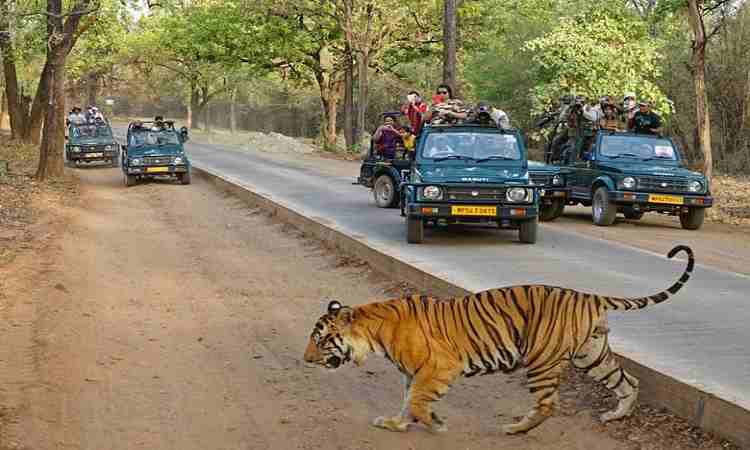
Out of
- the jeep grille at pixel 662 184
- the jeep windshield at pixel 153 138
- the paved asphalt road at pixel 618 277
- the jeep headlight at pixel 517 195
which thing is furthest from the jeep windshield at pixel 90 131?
the jeep headlight at pixel 517 195

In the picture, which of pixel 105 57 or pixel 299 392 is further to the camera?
pixel 105 57

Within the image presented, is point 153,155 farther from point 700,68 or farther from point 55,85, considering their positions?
point 700,68

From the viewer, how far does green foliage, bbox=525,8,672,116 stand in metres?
29.2

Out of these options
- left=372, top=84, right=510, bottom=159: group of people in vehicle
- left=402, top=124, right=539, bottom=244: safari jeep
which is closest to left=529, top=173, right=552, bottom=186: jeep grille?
left=372, top=84, right=510, bottom=159: group of people in vehicle

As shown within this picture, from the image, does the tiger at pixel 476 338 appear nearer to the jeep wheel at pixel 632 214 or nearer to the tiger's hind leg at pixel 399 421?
the tiger's hind leg at pixel 399 421

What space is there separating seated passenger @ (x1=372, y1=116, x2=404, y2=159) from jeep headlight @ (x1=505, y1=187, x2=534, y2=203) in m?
5.58

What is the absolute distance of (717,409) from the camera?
5738 mm

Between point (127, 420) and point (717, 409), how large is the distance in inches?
148

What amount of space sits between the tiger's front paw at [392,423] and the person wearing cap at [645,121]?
13.0 metres

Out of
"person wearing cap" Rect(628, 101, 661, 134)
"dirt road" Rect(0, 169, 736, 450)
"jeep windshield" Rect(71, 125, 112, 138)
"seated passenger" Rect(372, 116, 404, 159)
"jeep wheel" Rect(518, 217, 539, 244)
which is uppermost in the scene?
"person wearing cap" Rect(628, 101, 661, 134)

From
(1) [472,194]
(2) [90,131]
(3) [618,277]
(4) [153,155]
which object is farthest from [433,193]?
(2) [90,131]

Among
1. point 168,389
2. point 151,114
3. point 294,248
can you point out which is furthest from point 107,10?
point 151,114

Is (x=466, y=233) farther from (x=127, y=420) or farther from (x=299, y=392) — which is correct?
(x=127, y=420)

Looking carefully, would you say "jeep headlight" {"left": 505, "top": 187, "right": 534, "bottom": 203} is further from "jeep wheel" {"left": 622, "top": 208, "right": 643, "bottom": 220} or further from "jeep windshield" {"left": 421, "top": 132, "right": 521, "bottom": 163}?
"jeep wheel" {"left": 622, "top": 208, "right": 643, "bottom": 220}
